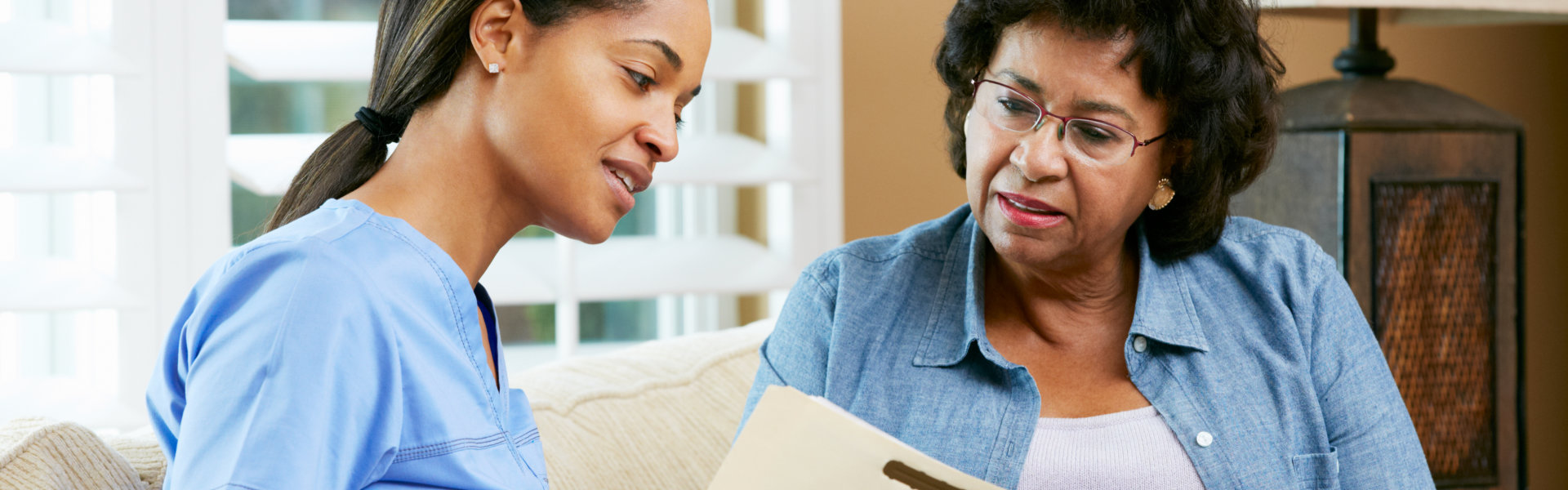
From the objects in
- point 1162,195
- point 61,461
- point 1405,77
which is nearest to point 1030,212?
point 1162,195

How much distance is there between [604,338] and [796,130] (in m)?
0.63

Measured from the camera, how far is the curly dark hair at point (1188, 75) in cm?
119

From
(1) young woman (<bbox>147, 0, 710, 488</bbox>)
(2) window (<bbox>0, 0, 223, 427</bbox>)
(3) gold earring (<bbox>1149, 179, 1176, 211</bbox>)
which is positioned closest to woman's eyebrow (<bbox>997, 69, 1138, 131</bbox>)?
(3) gold earring (<bbox>1149, 179, 1176, 211</bbox>)

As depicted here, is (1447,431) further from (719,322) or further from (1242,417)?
(719,322)

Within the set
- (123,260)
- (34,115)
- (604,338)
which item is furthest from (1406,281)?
(34,115)

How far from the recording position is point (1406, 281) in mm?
1834

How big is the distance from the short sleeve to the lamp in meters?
1.52

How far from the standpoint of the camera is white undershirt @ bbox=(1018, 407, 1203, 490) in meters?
1.18

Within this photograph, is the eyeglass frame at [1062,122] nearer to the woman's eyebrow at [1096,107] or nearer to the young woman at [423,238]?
the woman's eyebrow at [1096,107]

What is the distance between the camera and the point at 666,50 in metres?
0.80

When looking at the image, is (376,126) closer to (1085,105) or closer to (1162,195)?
(1085,105)

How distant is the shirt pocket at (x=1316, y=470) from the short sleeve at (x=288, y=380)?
0.90 m

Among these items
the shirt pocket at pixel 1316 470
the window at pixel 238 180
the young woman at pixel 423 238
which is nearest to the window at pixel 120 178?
the window at pixel 238 180

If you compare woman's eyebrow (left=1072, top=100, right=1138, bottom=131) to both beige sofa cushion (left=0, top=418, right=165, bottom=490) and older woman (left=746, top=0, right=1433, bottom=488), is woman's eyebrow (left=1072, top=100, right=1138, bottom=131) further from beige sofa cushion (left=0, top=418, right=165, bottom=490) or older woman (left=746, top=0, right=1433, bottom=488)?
beige sofa cushion (left=0, top=418, right=165, bottom=490)
